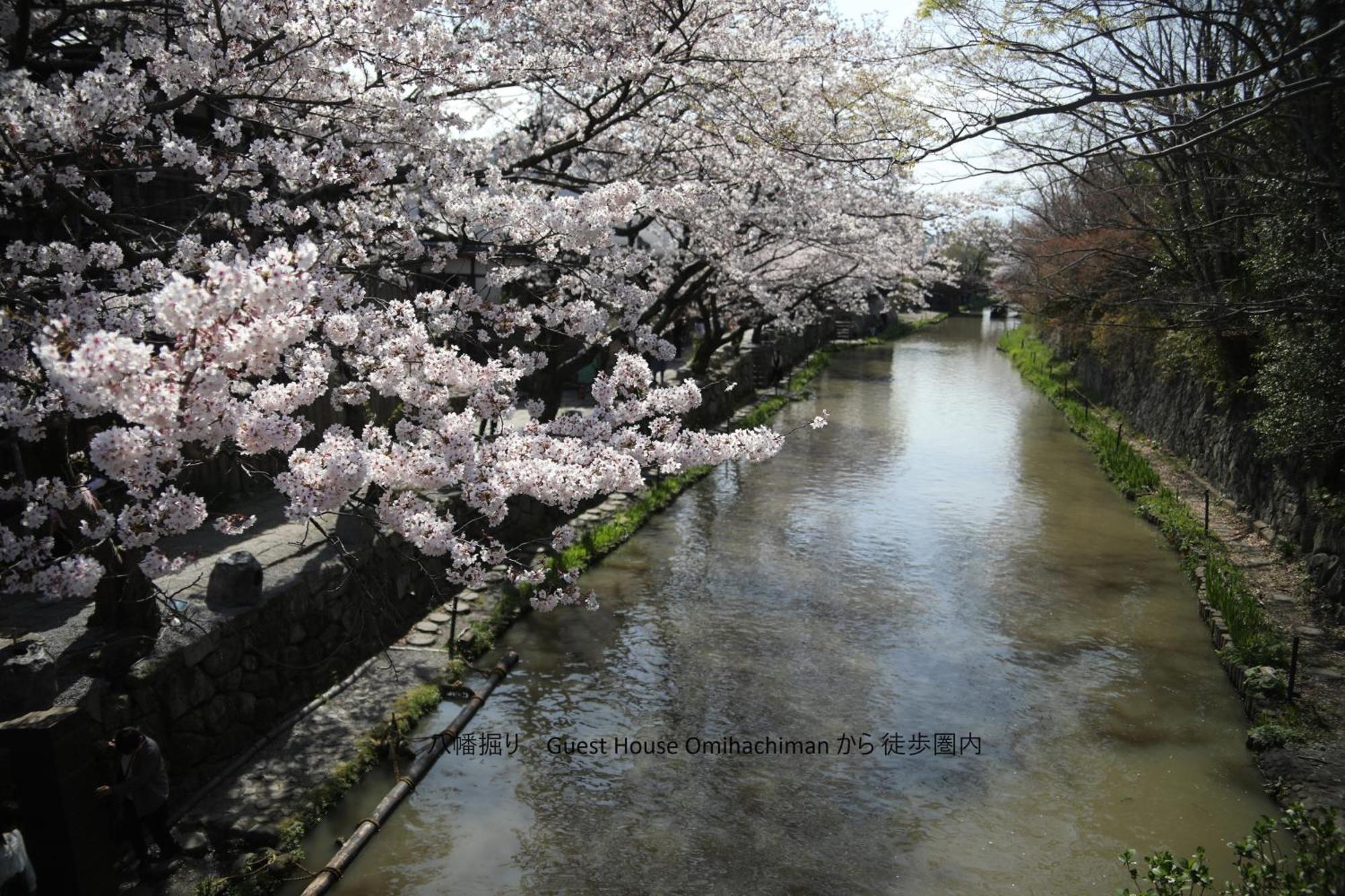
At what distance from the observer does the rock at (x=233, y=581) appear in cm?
725

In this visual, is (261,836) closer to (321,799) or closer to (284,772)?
(321,799)

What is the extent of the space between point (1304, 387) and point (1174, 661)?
3.68 metres

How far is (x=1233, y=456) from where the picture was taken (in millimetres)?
14297

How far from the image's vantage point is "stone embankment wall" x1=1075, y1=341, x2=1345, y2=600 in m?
10.4

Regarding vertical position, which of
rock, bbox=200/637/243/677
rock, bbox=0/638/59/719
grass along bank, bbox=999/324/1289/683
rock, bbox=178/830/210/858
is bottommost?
rock, bbox=178/830/210/858

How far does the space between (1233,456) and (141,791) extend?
49.5 ft

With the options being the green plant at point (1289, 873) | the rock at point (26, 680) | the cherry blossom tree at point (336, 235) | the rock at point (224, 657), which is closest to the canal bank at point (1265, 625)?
the green plant at point (1289, 873)

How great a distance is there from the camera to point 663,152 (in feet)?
39.8

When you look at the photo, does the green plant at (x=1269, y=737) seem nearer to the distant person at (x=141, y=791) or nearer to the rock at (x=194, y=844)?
the rock at (x=194, y=844)

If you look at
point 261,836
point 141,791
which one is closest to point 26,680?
point 141,791

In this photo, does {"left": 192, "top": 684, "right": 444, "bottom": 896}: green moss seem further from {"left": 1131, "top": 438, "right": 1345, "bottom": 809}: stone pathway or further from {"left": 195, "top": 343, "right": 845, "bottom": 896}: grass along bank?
{"left": 1131, "top": 438, "right": 1345, "bottom": 809}: stone pathway

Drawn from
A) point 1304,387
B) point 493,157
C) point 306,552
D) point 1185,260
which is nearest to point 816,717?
point 306,552

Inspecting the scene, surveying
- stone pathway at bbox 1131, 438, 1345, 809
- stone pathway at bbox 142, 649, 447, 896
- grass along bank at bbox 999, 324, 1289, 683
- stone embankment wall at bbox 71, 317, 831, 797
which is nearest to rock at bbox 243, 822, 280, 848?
stone pathway at bbox 142, 649, 447, 896

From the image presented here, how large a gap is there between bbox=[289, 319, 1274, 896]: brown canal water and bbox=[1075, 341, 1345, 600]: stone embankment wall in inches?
56.9
